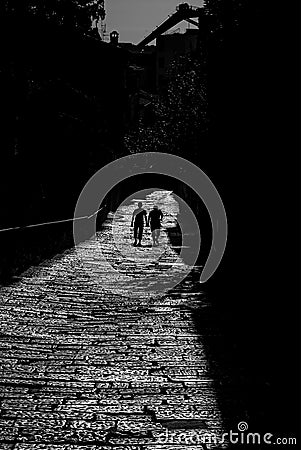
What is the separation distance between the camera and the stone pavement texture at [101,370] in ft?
20.7

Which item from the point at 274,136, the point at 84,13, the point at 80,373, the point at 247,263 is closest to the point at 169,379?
the point at 80,373

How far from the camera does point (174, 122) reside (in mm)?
37688

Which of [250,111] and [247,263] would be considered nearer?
[250,111]

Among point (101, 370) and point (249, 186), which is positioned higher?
point (249, 186)

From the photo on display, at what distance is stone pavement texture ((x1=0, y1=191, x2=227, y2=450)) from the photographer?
20.7 ft

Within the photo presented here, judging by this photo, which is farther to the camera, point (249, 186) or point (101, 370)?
point (249, 186)

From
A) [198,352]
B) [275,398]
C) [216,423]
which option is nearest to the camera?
[216,423]

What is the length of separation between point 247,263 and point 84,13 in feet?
112

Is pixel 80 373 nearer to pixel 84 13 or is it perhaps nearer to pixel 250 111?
pixel 250 111

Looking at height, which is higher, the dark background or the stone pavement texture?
the dark background

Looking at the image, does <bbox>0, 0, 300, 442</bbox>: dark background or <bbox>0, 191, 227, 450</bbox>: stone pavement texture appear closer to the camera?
<bbox>0, 191, 227, 450</bbox>: stone pavement texture

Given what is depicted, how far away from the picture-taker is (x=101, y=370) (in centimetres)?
845

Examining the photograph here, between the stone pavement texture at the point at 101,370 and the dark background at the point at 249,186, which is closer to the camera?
the stone pavement texture at the point at 101,370

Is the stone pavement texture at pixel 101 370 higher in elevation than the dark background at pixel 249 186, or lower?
lower
